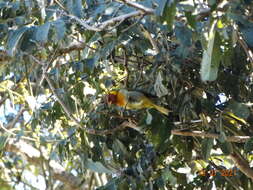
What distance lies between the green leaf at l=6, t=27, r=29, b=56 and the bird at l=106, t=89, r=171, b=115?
64 cm

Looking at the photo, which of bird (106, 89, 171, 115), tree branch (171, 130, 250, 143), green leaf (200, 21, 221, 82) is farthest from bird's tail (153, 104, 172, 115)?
green leaf (200, 21, 221, 82)

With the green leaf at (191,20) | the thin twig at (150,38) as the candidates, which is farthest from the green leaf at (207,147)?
the green leaf at (191,20)

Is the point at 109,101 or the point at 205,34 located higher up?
the point at 205,34

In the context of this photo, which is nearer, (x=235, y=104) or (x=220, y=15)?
(x=220, y=15)

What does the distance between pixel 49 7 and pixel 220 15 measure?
1.16 metres

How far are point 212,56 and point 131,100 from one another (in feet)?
3.19

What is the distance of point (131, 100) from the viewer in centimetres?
316

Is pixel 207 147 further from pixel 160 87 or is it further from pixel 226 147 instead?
pixel 160 87

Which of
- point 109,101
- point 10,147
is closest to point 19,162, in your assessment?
point 10,147

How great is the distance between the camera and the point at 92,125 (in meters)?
3.42

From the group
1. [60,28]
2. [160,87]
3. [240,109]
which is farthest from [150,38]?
[240,109]

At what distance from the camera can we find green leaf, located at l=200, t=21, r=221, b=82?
2.18m

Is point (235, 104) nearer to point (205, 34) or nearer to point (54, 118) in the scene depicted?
point (205, 34)

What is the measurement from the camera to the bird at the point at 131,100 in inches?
122
